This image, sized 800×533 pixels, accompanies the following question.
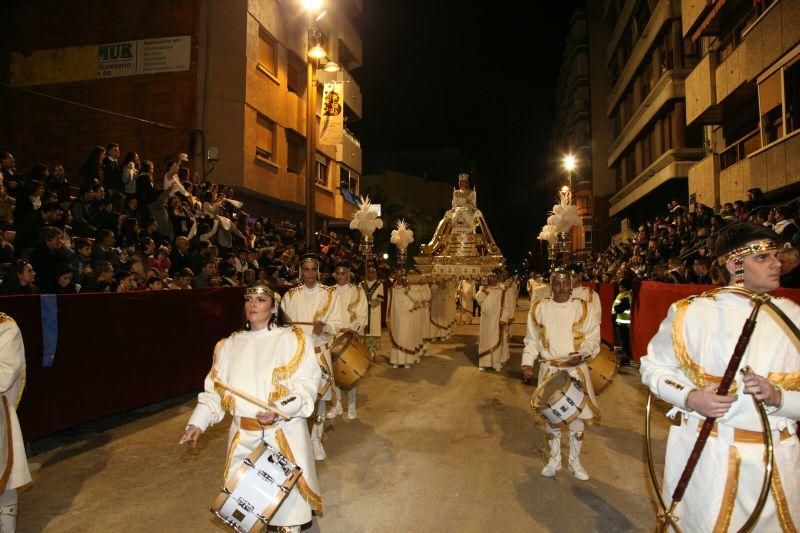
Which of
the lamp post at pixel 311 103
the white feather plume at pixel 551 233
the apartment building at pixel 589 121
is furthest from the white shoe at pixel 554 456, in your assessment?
the apartment building at pixel 589 121

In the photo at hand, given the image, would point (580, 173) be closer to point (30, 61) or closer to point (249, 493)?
point (30, 61)

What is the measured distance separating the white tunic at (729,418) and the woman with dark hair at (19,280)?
683 centimetres

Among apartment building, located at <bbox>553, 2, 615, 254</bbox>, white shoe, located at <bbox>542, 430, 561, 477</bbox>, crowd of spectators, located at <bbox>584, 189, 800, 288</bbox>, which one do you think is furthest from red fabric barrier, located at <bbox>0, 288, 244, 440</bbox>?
apartment building, located at <bbox>553, 2, 615, 254</bbox>

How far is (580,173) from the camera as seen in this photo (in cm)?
4678

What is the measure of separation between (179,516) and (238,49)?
657 inches

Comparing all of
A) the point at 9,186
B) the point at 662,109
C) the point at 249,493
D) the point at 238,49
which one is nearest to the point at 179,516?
the point at 249,493

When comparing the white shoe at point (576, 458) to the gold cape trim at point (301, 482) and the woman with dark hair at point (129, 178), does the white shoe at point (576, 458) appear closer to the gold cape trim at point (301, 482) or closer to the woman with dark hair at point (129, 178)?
the gold cape trim at point (301, 482)

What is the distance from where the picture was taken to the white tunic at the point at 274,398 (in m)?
3.31

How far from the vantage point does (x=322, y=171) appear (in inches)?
1038

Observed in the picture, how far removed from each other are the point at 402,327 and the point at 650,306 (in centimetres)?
508

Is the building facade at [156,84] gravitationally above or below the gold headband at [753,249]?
above

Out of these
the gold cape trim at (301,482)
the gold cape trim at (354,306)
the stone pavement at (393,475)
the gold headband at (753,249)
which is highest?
the gold headband at (753,249)

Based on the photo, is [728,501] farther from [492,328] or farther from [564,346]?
[492,328]

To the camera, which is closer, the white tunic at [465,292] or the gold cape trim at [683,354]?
the gold cape trim at [683,354]
